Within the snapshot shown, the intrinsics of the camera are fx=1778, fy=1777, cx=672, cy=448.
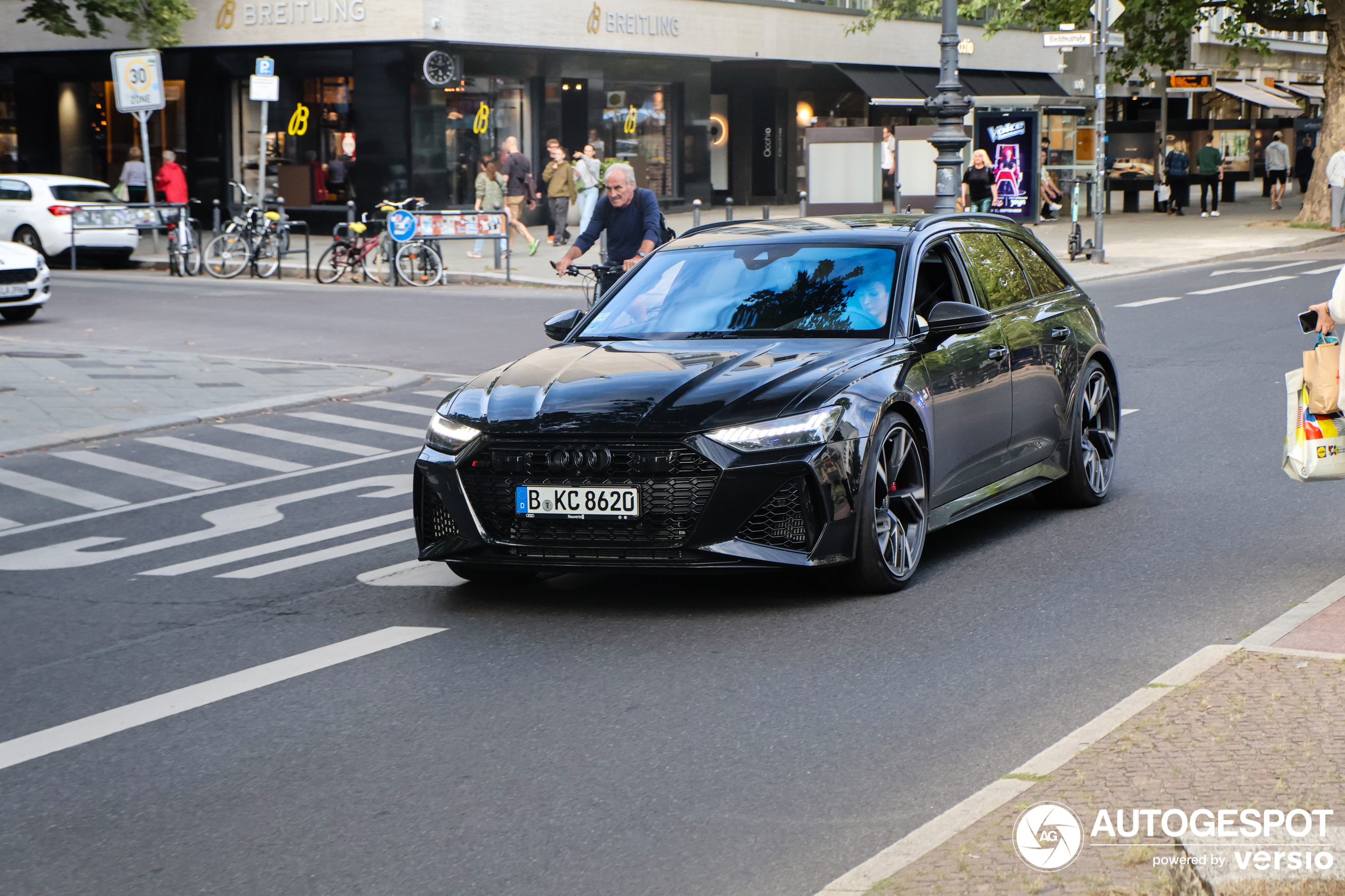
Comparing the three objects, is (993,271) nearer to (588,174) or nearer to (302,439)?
(302,439)

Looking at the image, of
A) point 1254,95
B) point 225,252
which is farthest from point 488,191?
point 1254,95

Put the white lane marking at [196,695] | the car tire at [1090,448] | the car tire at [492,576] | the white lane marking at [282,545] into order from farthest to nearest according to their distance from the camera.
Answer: the car tire at [1090,448] → the white lane marking at [282,545] → the car tire at [492,576] → the white lane marking at [196,695]

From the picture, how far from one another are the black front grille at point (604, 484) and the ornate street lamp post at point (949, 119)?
51.6ft

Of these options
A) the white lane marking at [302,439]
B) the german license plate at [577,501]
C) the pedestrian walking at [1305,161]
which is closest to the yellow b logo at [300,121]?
the white lane marking at [302,439]

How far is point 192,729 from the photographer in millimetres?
5227

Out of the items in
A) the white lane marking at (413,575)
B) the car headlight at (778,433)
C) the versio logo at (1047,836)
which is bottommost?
the white lane marking at (413,575)

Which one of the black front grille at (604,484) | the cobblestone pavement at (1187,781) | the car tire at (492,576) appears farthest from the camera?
the car tire at (492,576)

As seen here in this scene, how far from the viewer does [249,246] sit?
2697 cm

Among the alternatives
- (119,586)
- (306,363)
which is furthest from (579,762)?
(306,363)

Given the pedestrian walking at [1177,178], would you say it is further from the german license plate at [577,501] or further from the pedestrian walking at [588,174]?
the german license plate at [577,501]

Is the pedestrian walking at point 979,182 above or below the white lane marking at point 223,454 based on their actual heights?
above

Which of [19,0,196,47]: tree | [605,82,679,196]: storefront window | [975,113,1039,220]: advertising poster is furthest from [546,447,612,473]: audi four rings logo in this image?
[605,82,679,196]: storefront window

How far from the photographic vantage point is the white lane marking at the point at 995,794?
3799mm

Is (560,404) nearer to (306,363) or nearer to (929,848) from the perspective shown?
(929,848)
